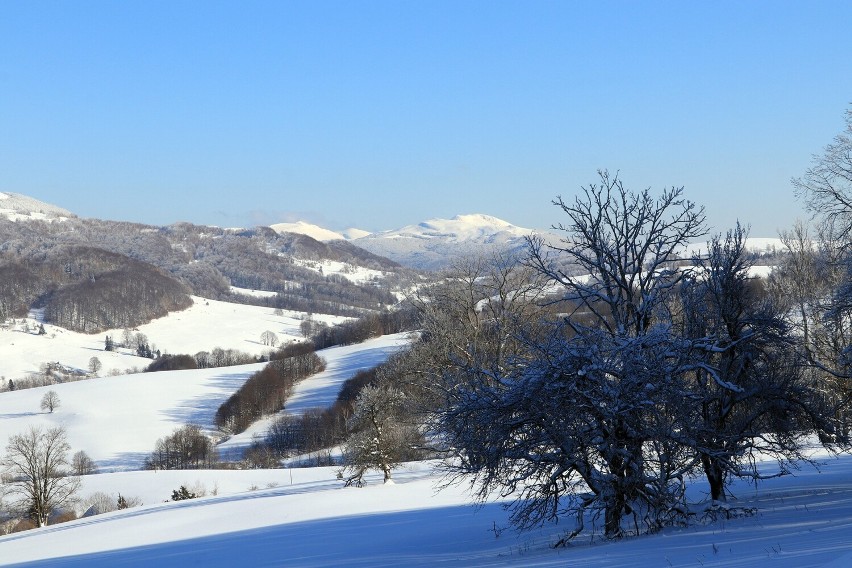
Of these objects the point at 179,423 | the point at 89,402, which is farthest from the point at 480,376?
the point at 89,402

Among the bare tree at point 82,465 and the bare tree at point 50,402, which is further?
the bare tree at point 50,402

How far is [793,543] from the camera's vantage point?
1060cm

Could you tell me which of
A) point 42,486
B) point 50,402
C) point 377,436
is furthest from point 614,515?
point 50,402

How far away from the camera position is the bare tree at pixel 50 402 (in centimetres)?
11221

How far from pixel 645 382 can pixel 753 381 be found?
389 centimetres

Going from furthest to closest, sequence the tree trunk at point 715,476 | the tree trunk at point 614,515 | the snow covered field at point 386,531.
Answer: the tree trunk at point 715,476, the tree trunk at point 614,515, the snow covered field at point 386,531

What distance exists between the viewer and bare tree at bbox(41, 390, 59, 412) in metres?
112

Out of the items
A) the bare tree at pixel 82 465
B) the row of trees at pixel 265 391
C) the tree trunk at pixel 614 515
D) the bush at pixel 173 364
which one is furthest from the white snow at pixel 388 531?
the bush at pixel 173 364

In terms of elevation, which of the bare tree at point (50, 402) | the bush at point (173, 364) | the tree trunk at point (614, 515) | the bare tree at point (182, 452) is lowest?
the bare tree at point (182, 452)

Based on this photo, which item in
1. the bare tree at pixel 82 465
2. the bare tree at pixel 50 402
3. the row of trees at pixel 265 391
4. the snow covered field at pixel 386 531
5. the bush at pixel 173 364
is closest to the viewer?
the snow covered field at pixel 386 531

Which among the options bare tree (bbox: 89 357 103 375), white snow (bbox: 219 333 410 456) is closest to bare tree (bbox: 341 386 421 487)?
white snow (bbox: 219 333 410 456)

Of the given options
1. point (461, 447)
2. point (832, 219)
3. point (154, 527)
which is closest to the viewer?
point (461, 447)

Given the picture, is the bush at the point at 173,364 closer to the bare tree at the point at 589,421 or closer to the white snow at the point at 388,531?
the white snow at the point at 388,531

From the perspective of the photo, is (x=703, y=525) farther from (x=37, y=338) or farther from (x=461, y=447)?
(x=37, y=338)
